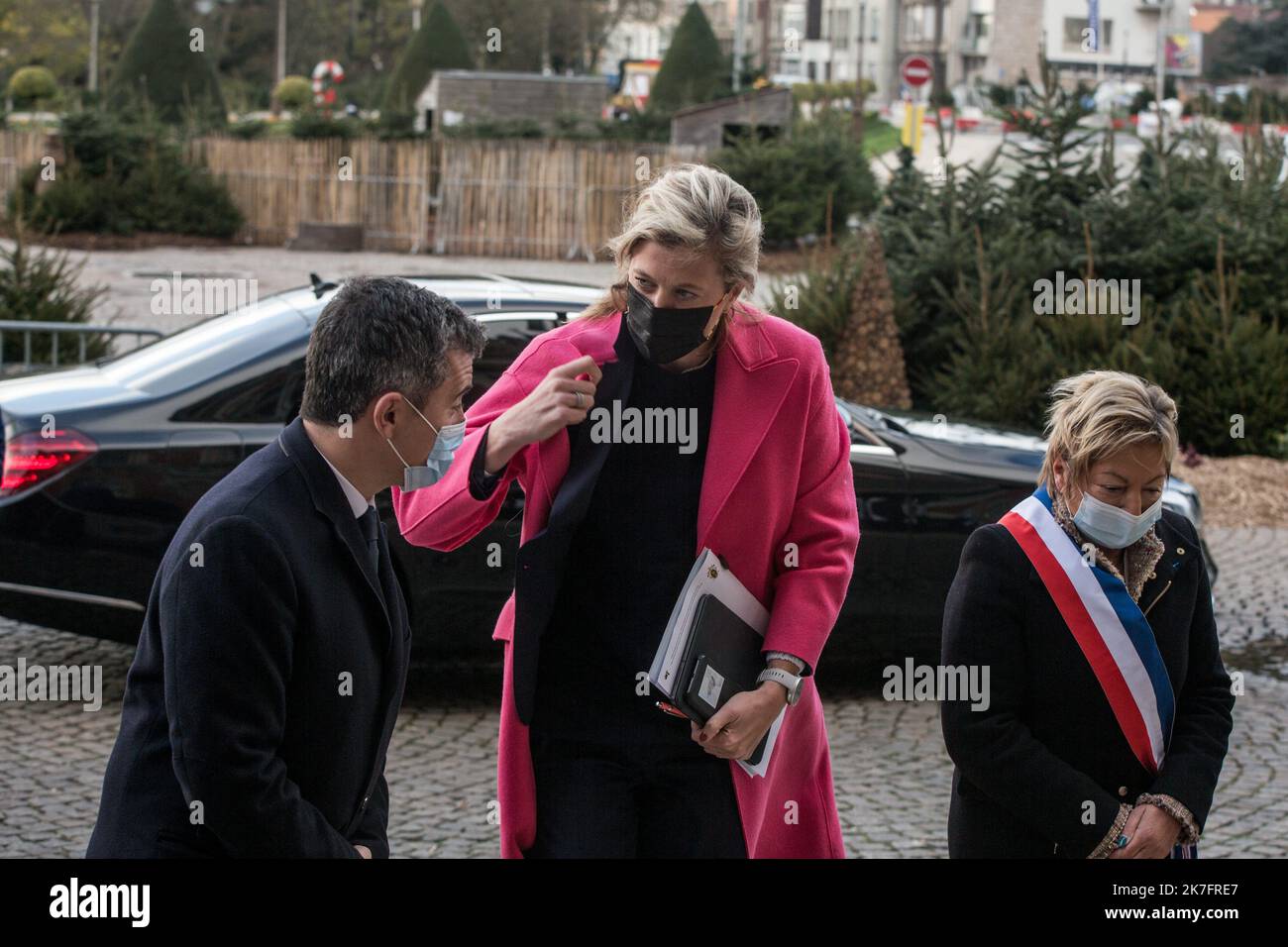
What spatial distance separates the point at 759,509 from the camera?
305cm

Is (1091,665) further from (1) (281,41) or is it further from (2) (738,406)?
(1) (281,41)

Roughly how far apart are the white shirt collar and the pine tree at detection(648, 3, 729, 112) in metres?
33.8

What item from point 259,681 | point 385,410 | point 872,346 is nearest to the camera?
point 259,681

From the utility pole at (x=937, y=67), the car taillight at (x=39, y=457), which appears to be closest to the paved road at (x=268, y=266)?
the utility pole at (x=937, y=67)

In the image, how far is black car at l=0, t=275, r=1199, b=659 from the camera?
6.32 metres

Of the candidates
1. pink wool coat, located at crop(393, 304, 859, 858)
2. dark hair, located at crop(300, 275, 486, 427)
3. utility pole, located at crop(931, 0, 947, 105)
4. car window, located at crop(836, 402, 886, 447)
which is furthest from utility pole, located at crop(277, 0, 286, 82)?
dark hair, located at crop(300, 275, 486, 427)

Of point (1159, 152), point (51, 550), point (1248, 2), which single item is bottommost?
point (51, 550)

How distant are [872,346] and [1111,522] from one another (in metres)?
8.90

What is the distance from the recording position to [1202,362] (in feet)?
40.2

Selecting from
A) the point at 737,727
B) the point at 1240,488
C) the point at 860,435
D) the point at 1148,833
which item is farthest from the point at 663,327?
the point at 1240,488

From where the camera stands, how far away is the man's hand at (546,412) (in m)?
2.85
